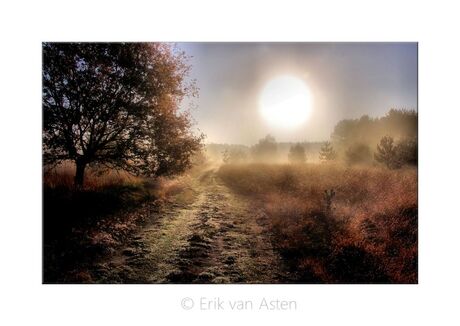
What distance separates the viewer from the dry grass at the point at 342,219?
7395 mm

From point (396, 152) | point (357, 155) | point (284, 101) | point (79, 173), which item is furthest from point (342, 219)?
point (79, 173)

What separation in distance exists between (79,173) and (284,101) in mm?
4853

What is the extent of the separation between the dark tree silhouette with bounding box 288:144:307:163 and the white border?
2.44 m

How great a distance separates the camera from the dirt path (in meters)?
7.34

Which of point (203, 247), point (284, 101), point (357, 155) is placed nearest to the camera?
point (203, 247)

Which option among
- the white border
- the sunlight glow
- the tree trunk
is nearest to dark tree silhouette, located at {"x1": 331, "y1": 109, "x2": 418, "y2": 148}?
the white border

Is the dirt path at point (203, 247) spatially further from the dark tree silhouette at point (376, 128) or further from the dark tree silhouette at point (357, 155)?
the dark tree silhouette at point (376, 128)

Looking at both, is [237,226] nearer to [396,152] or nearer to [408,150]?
[396,152]

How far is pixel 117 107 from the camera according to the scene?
7879 mm
